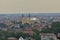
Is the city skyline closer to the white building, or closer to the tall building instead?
the tall building

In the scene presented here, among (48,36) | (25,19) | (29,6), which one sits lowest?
(48,36)

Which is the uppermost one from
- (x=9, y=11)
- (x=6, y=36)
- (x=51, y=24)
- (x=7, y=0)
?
(x=7, y=0)

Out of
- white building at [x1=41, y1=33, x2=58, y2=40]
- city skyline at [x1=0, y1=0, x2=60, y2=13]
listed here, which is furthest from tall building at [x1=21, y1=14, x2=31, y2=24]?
white building at [x1=41, y1=33, x2=58, y2=40]

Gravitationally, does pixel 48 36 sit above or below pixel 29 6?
below

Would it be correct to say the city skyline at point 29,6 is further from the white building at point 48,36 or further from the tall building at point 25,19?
the white building at point 48,36

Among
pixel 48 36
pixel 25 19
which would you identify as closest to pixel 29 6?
pixel 25 19

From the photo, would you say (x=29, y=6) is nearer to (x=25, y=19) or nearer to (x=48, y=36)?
(x=25, y=19)

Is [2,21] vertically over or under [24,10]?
under

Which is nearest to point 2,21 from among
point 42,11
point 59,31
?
point 42,11

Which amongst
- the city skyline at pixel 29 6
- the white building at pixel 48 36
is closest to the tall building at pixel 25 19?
the city skyline at pixel 29 6

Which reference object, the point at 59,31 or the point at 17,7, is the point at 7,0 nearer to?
the point at 17,7
